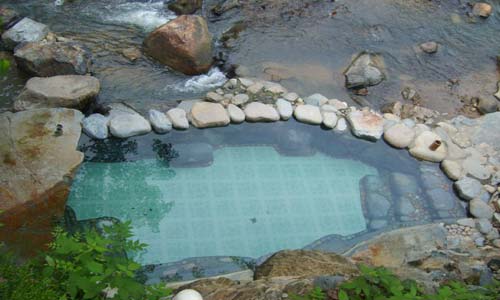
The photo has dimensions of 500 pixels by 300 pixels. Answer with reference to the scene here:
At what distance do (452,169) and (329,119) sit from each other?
4.78 ft

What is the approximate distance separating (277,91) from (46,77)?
266 centimetres

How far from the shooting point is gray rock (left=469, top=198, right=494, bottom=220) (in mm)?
5773

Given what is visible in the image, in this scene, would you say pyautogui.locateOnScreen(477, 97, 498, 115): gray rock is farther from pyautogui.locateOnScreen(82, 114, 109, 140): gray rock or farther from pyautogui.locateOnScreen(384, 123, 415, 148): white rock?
pyautogui.locateOnScreen(82, 114, 109, 140): gray rock

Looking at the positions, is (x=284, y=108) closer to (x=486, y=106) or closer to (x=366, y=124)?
(x=366, y=124)

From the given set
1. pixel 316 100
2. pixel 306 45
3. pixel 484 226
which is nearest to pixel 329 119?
pixel 316 100

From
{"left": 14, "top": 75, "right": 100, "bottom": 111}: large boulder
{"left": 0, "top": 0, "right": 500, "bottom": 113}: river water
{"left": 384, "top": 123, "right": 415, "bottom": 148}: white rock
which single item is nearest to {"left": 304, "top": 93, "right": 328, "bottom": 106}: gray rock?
{"left": 0, "top": 0, "right": 500, "bottom": 113}: river water

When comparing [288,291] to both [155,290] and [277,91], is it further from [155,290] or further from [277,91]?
[277,91]

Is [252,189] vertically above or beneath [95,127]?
beneath

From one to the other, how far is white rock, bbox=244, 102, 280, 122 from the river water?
751 millimetres

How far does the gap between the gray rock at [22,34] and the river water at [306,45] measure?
0.40 m

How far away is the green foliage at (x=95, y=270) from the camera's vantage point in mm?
3291

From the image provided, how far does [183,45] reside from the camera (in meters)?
6.85

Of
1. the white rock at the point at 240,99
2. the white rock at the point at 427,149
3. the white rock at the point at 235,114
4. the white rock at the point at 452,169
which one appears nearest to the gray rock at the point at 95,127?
the white rock at the point at 235,114

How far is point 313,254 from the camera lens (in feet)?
15.8
